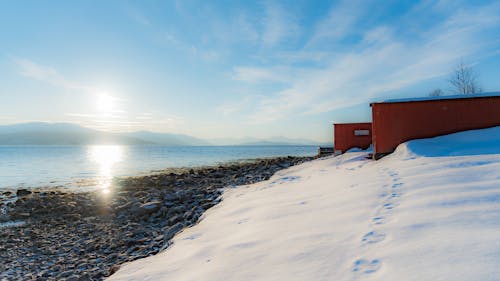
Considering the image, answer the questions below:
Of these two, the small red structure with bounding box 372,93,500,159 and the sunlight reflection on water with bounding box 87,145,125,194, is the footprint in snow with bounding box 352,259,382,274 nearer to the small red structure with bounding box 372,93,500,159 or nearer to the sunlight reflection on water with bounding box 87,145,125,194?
the small red structure with bounding box 372,93,500,159

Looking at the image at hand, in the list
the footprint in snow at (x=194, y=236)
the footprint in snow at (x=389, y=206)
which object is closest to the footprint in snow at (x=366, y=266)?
the footprint in snow at (x=389, y=206)

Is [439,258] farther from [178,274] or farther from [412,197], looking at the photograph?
[178,274]

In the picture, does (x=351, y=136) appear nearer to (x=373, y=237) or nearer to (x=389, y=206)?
(x=389, y=206)

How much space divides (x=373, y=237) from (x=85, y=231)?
843 centimetres

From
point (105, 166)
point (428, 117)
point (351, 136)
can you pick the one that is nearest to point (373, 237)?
point (428, 117)

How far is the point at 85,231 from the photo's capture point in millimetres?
8664

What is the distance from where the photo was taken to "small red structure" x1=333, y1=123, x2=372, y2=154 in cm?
1961

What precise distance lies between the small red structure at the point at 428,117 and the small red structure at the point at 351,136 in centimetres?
866

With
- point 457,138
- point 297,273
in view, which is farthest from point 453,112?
point 297,273

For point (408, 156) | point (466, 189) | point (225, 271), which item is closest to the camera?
point (225, 271)

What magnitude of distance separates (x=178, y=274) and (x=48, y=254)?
16.6 ft

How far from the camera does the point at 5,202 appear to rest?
13461 millimetres

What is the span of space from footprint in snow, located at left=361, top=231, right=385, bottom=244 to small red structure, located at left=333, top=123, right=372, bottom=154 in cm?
1690

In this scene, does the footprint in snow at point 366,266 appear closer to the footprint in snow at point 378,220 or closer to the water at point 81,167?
the footprint in snow at point 378,220
